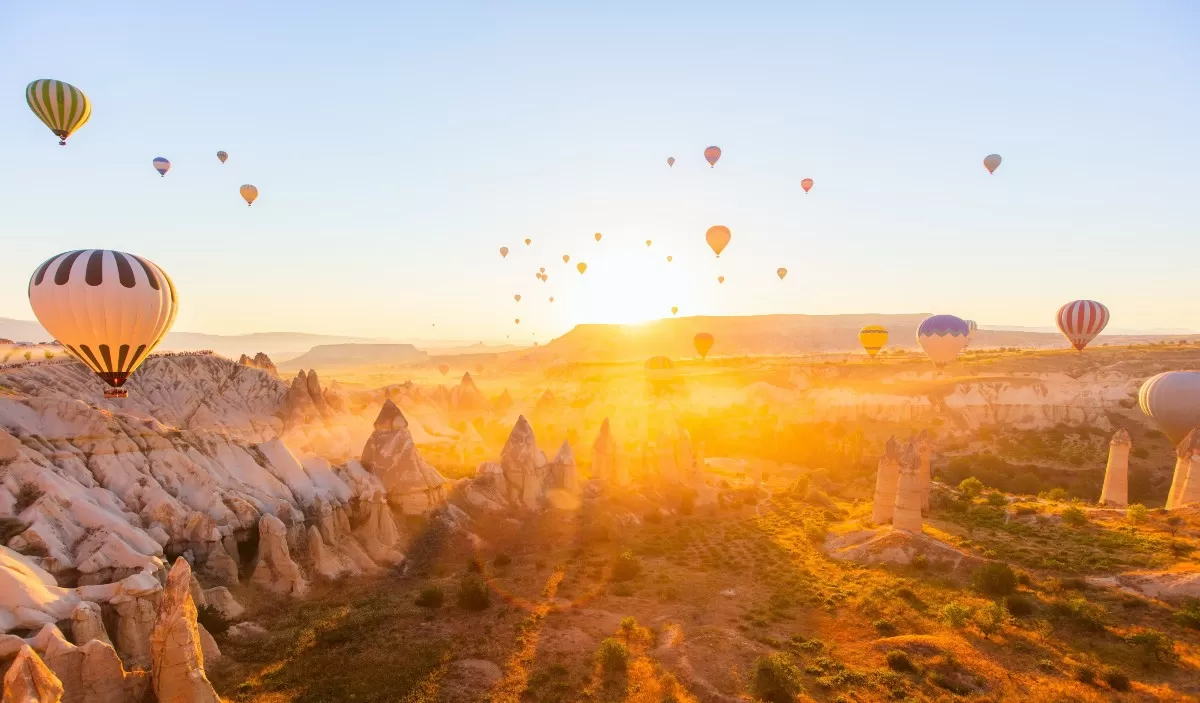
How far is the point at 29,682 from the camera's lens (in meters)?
13.2

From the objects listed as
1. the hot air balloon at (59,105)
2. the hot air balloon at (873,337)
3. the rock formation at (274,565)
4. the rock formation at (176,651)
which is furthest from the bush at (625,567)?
the hot air balloon at (873,337)

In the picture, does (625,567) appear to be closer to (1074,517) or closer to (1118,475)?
(1074,517)

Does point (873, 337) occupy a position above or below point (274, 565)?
above

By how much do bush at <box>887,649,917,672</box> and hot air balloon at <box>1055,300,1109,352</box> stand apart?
235ft

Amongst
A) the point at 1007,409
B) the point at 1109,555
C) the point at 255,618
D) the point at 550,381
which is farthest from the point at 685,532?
the point at 550,381

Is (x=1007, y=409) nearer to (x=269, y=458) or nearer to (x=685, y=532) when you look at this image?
(x=685, y=532)

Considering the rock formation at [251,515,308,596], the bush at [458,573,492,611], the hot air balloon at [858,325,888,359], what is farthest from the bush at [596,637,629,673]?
the hot air balloon at [858,325,888,359]

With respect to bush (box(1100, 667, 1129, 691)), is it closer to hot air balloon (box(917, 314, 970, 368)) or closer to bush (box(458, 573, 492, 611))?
bush (box(458, 573, 492, 611))

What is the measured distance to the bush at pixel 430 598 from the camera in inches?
1090

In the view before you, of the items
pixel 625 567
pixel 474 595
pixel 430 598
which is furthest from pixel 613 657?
pixel 625 567

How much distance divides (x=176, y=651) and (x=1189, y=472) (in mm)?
54358

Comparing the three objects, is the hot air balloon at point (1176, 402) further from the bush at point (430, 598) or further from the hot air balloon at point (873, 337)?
the bush at point (430, 598)

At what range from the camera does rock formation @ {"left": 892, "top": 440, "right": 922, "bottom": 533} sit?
34.7 metres

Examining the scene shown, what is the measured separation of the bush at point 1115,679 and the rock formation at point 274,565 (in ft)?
108
